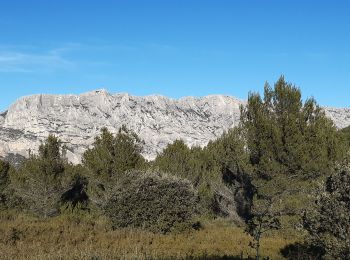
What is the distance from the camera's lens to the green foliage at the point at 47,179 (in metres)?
36.3

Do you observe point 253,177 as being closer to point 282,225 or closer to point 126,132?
point 282,225

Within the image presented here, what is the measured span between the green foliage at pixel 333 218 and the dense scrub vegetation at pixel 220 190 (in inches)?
1.2

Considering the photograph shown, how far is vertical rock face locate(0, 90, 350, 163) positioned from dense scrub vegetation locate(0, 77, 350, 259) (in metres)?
109

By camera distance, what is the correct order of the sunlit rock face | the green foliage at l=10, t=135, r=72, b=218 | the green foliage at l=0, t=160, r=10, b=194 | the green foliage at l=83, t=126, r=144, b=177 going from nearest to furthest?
the green foliage at l=83, t=126, r=144, b=177, the green foliage at l=10, t=135, r=72, b=218, the green foliage at l=0, t=160, r=10, b=194, the sunlit rock face

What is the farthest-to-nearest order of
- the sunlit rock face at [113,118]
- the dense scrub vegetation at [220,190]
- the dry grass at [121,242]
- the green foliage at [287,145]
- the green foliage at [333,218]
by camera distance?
the sunlit rock face at [113,118] → the green foliage at [287,145] → the dry grass at [121,242] → the dense scrub vegetation at [220,190] → the green foliage at [333,218]

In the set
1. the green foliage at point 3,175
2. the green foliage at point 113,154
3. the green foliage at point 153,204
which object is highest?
the green foliage at point 113,154

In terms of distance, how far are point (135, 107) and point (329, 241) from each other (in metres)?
168

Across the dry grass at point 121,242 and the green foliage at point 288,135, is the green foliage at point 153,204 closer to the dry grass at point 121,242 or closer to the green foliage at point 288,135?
the dry grass at point 121,242

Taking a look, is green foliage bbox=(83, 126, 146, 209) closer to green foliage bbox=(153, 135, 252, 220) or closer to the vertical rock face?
green foliage bbox=(153, 135, 252, 220)

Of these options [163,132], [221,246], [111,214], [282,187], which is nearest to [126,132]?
[111,214]

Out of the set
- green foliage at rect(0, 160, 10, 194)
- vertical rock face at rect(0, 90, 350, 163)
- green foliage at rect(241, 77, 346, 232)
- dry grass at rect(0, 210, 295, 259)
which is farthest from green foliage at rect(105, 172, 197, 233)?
vertical rock face at rect(0, 90, 350, 163)

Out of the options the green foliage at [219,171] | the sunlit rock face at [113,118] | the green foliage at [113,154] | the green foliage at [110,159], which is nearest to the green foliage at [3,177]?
the green foliage at [110,159]

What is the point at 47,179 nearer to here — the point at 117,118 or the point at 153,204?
the point at 153,204

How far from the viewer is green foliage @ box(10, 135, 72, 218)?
119 ft
